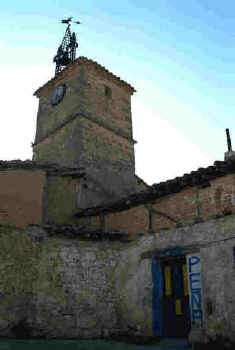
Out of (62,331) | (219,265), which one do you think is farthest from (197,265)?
(62,331)

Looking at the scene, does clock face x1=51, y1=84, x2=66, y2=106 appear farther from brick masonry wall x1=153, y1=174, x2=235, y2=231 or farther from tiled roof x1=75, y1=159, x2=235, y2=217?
brick masonry wall x1=153, y1=174, x2=235, y2=231

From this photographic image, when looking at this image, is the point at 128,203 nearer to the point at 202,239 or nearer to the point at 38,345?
the point at 202,239

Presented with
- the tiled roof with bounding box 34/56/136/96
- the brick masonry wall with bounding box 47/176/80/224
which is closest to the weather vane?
the tiled roof with bounding box 34/56/136/96

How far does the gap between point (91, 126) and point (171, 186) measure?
23.5 ft

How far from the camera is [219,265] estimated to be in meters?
8.52

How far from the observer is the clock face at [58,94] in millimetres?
17709

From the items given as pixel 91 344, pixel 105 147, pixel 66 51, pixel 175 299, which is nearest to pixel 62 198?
pixel 105 147

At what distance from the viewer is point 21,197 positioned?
11.5m

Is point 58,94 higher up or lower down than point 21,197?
higher up

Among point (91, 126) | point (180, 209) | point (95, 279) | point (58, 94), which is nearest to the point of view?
point (180, 209)

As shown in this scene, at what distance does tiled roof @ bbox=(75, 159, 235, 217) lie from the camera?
9.10 metres

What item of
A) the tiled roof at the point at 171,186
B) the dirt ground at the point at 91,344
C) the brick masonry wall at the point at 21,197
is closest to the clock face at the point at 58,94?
the brick masonry wall at the point at 21,197

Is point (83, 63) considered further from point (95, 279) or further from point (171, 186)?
point (95, 279)

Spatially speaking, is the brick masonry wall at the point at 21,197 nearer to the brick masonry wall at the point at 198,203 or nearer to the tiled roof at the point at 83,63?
the brick masonry wall at the point at 198,203
